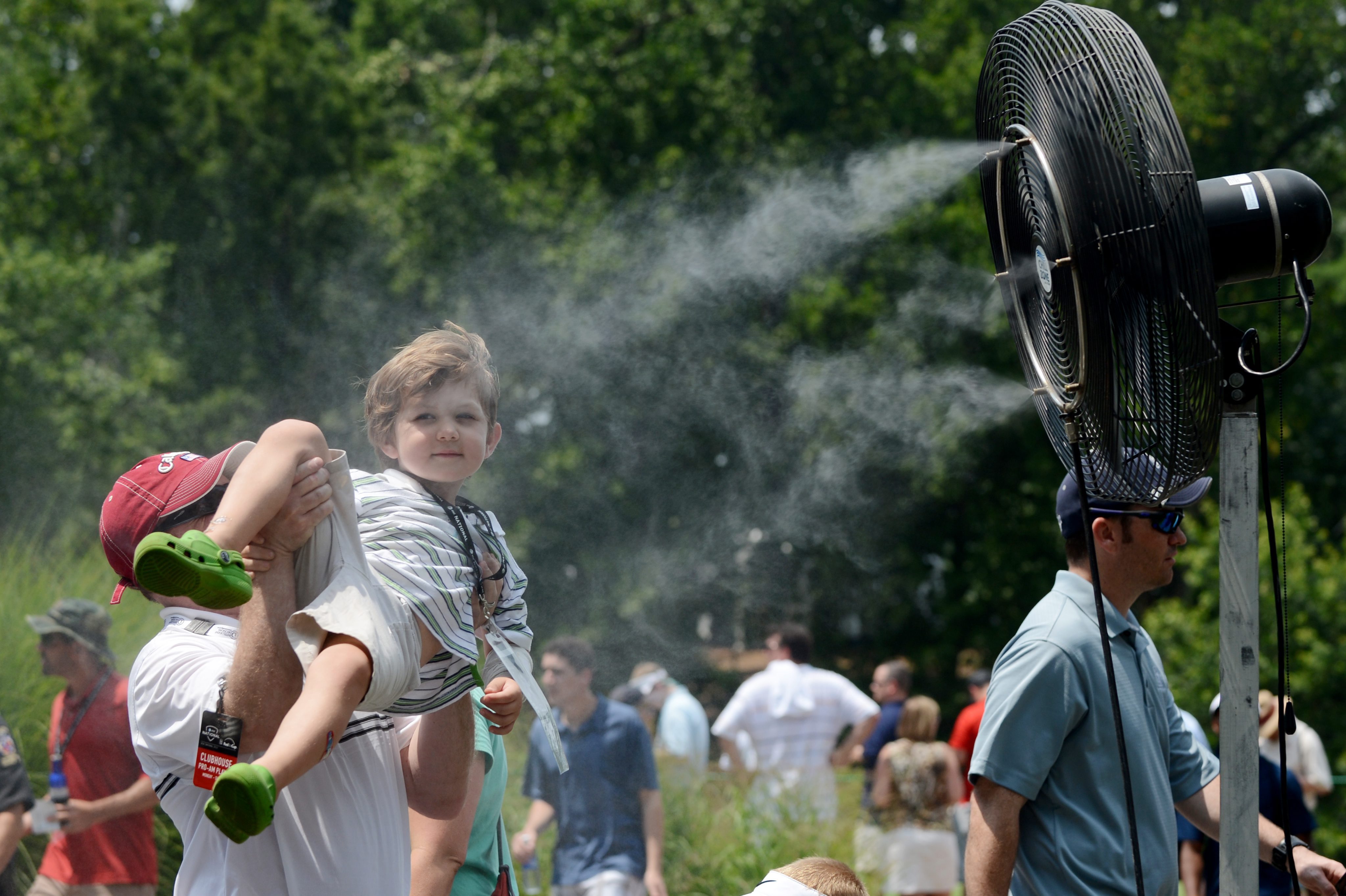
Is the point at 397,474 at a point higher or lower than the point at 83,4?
lower

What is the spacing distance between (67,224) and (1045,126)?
904 inches

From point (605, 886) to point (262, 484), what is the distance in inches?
156

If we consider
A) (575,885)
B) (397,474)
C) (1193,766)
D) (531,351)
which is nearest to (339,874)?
(397,474)

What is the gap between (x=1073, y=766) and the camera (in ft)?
8.40

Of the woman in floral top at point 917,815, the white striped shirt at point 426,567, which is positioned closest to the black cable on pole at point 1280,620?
the white striped shirt at point 426,567

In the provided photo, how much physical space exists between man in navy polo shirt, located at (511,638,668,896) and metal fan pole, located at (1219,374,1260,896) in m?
3.62

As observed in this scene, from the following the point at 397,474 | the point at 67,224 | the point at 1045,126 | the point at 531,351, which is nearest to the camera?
the point at 1045,126

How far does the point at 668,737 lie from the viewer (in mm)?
7098

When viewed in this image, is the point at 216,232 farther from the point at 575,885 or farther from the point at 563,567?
the point at 575,885

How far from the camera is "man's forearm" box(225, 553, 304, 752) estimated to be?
6.41 feet

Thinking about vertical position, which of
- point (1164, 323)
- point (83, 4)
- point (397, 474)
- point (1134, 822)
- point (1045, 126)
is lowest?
point (1134, 822)

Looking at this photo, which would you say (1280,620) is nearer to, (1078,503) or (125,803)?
(1078,503)

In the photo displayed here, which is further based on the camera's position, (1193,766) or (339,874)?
(1193,766)

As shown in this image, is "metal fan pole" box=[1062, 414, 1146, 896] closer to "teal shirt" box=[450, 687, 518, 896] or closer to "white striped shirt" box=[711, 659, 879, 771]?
"teal shirt" box=[450, 687, 518, 896]
